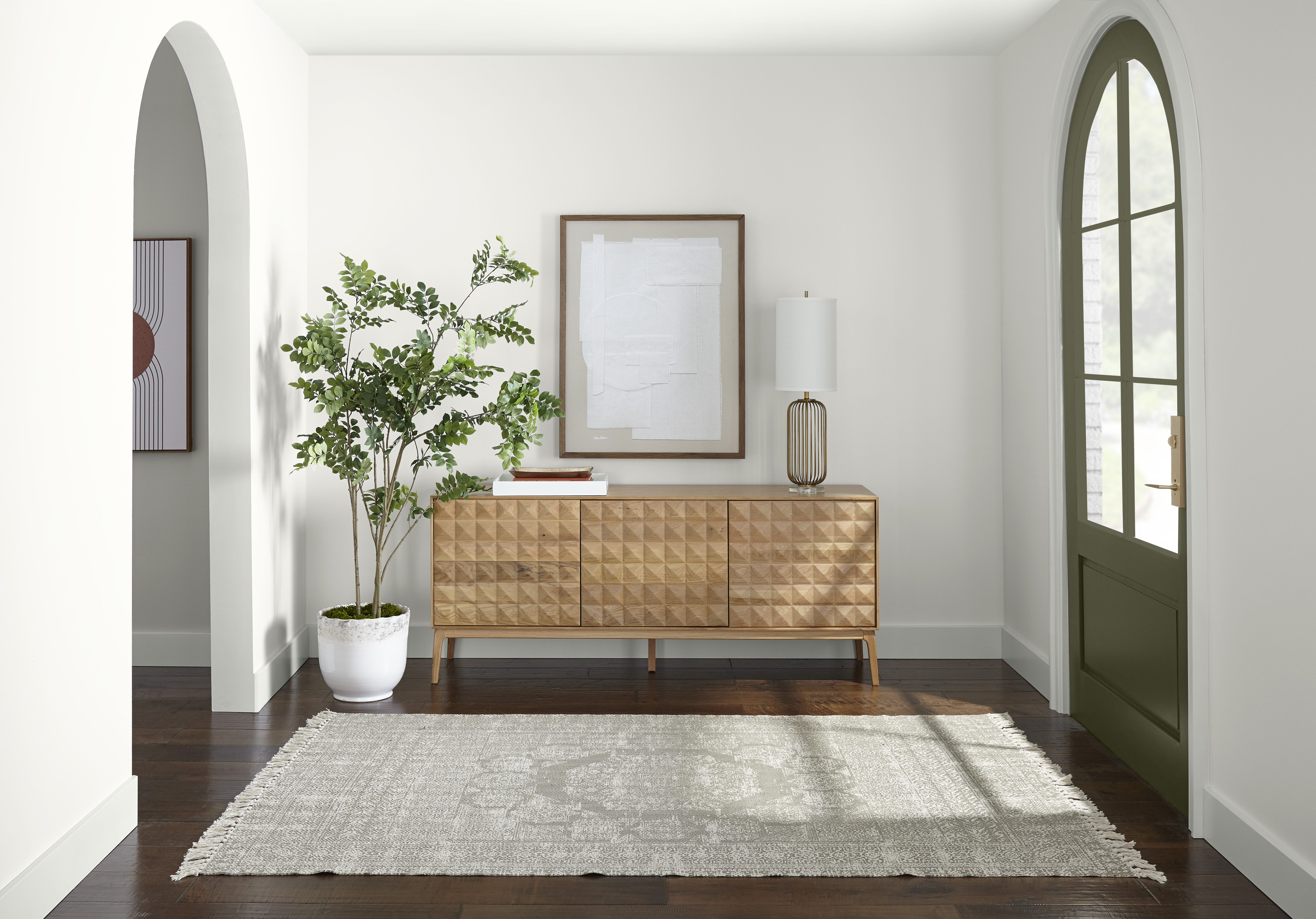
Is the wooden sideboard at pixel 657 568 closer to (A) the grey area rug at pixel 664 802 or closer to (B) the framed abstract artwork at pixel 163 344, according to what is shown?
(A) the grey area rug at pixel 664 802

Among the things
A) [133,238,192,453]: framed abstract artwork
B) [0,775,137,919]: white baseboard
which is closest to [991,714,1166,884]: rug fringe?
[0,775,137,919]: white baseboard

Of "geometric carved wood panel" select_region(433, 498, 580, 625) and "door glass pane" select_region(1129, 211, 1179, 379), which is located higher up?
"door glass pane" select_region(1129, 211, 1179, 379)

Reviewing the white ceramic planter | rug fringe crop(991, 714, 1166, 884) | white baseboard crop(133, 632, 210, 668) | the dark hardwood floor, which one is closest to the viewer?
the dark hardwood floor

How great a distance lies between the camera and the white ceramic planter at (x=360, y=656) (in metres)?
3.85

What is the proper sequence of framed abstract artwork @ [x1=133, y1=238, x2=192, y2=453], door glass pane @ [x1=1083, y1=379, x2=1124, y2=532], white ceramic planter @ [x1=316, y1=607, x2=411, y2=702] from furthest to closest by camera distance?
1. framed abstract artwork @ [x1=133, y1=238, x2=192, y2=453]
2. white ceramic planter @ [x1=316, y1=607, x2=411, y2=702]
3. door glass pane @ [x1=1083, y1=379, x2=1124, y2=532]

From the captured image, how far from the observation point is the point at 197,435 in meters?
4.45

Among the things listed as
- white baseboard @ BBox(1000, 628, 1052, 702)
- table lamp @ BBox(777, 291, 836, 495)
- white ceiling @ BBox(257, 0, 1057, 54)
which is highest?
white ceiling @ BBox(257, 0, 1057, 54)

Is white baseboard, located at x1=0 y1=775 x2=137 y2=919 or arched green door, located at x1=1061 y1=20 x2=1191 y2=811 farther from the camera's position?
arched green door, located at x1=1061 y1=20 x2=1191 y2=811

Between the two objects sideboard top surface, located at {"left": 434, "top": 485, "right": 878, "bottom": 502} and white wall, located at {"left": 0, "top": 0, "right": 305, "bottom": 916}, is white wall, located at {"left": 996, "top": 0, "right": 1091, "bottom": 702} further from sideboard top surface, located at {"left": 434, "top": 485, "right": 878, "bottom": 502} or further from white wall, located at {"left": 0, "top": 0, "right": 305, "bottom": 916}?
white wall, located at {"left": 0, "top": 0, "right": 305, "bottom": 916}

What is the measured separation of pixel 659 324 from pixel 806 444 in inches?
32.9

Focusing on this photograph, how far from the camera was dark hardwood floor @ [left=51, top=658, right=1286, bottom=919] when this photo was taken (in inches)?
93.5

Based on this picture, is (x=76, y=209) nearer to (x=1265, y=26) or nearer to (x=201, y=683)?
(x=201, y=683)

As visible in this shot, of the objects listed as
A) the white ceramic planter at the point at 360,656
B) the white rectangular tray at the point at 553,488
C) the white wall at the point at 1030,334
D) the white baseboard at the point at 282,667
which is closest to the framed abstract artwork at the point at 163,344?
the white baseboard at the point at 282,667

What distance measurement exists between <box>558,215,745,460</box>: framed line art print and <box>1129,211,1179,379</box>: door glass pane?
1.73 metres
